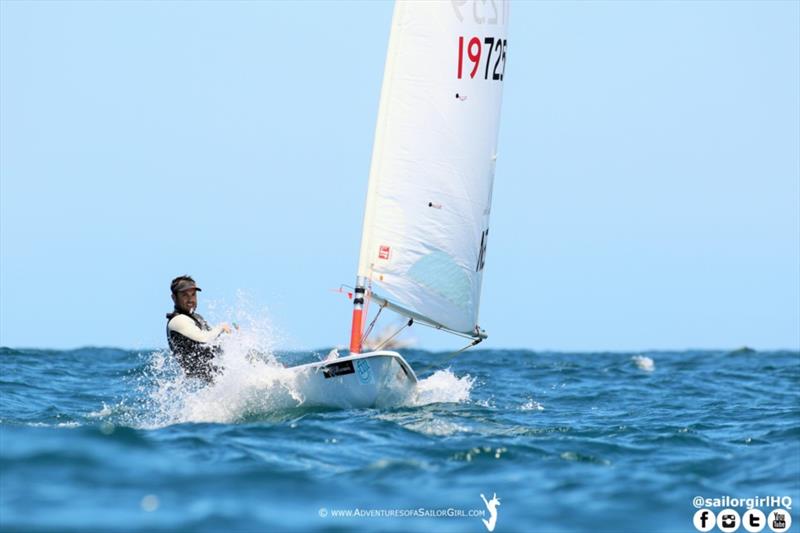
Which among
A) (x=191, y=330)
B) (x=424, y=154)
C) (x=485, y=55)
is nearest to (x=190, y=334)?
(x=191, y=330)

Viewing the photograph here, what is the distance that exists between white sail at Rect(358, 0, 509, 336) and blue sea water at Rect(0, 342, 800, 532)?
4.74 feet

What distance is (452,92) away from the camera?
A: 1456 cm

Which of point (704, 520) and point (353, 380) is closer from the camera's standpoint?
point (704, 520)

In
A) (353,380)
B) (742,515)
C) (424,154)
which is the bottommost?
(742,515)

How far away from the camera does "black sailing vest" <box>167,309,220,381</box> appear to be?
1315 centimetres

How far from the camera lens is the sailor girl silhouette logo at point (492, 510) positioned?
761 cm

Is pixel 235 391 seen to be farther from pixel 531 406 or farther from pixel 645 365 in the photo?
pixel 645 365

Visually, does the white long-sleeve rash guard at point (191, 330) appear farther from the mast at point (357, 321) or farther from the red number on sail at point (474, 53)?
the red number on sail at point (474, 53)

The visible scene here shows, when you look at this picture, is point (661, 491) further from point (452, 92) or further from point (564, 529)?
point (452, 92)

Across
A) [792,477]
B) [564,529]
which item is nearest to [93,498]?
[564,529]

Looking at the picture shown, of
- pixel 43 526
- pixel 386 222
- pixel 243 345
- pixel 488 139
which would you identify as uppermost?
pixel 488 139

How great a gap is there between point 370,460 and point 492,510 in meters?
1.96

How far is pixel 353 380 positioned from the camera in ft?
42.9

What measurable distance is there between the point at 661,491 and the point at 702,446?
2780mm
